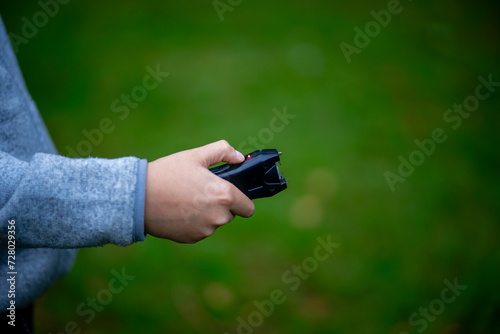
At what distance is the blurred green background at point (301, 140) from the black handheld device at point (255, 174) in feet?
3.24

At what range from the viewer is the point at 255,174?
766 millimetres

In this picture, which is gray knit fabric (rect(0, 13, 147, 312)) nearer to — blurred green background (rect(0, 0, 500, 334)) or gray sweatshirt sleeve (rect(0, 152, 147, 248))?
gray sweatshirt sleeve (rect(0, 152, 147, 248))

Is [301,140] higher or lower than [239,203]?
lower

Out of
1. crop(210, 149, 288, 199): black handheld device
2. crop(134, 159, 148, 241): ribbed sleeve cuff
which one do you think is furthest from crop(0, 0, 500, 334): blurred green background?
crop(134, 159, 148, 241): ribbed sleeve cuff

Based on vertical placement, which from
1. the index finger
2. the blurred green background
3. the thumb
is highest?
the thumb

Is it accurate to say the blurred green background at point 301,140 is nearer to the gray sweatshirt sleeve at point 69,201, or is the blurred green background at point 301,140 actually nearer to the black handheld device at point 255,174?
the black handheld device at point 255,174

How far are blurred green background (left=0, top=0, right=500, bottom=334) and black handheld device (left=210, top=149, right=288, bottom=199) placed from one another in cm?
99

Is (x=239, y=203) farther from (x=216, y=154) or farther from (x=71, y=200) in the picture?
(x=71, y=200)

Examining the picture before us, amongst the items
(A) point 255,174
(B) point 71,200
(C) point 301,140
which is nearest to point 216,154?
(A) point 255,174

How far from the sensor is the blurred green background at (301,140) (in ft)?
5.34

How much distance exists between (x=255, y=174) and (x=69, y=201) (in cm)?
34

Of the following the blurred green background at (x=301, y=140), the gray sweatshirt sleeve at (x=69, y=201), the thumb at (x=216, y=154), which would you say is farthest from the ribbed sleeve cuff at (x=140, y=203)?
the blurred green background at (x=301, y=140)

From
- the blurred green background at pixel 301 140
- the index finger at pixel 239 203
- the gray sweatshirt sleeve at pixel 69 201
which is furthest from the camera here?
the blurred green background at pixel 301 140

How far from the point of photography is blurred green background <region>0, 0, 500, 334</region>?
64.1 inches
